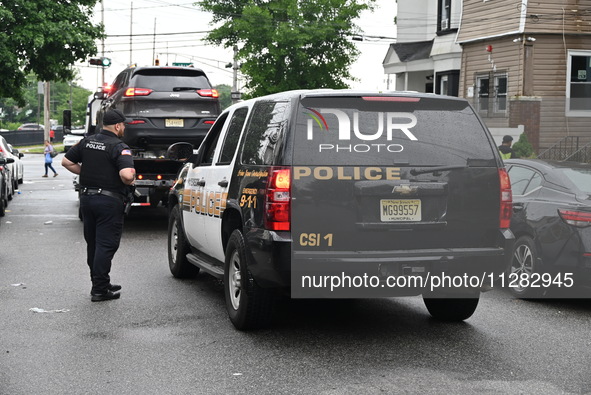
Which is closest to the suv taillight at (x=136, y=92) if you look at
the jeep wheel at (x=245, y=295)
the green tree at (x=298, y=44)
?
the jeep wheel at (x=245, y=295)

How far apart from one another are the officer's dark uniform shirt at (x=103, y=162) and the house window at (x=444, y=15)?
24315 millimetres

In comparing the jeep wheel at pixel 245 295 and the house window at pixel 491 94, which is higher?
the house window at pixel 491 94

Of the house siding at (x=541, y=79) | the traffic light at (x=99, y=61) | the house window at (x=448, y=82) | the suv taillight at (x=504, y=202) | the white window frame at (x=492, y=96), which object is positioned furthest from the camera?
the house window at (x=448, y=82)

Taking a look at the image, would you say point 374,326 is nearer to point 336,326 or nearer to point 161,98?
point 336,326

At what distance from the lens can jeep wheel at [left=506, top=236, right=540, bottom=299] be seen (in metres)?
8.97

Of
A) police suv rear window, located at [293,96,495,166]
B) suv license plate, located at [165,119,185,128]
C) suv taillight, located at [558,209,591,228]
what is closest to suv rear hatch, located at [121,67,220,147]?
suv license plate, located at [165,119,185,128]

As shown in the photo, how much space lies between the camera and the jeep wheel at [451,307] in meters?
7.65

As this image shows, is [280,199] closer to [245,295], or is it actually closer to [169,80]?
[245,295]

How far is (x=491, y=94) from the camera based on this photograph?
27781 mm

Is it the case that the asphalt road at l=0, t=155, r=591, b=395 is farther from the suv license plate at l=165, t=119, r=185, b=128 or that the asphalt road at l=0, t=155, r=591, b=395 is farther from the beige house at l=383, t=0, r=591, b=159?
the beige house at l=383, t=0, r=591, b=159

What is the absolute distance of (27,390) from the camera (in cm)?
565

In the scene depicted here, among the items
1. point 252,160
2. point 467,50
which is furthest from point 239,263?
point 467,50

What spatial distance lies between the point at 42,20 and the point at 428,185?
20.0m

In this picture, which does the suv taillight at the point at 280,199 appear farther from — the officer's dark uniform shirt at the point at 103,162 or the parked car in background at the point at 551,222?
the officer's dark uniform shirt at the point at 103,162
